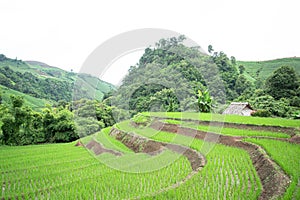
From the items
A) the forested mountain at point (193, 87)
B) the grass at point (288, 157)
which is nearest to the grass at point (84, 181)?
the grass at point (288, 157)

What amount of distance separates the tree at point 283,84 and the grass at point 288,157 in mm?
19587

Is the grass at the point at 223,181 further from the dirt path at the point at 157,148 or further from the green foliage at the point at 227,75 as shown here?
the green foliage at the point at 227,75

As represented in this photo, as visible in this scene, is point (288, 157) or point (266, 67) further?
point (266, 67)

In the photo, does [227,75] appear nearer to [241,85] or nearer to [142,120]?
[241,85]

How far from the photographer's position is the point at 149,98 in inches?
821

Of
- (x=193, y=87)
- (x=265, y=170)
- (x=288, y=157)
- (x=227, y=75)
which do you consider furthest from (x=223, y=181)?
(x=227, y=75)

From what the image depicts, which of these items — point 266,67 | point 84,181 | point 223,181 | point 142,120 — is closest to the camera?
point 223,181

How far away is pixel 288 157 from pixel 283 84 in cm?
2318

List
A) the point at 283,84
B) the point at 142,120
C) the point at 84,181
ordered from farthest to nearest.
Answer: the point at 283,84 → the point at 142,120 → the point at 84,181

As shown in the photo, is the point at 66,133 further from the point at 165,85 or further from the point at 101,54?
the point at 101,54

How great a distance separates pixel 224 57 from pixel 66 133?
31218 millimetres

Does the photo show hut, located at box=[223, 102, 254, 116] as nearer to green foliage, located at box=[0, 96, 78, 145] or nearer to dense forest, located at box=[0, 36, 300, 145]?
dense forest, located at box=[0, 36, 300, 145]

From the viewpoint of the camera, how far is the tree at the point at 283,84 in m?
26.6

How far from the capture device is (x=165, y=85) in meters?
27.0
